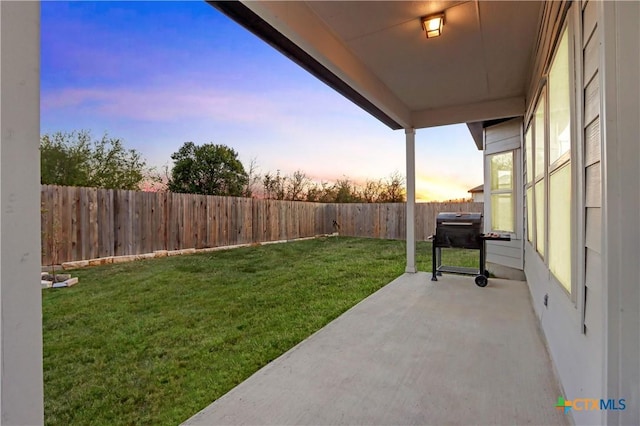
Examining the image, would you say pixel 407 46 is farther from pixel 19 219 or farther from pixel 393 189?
pixel 393 189

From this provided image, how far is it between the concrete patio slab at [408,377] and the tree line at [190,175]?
366cm

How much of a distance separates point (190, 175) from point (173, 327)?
765 centimetres

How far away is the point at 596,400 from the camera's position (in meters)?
1.21

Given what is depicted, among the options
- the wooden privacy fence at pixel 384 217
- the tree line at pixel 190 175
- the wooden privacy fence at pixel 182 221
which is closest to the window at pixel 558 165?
the tree line at pixel 190 175

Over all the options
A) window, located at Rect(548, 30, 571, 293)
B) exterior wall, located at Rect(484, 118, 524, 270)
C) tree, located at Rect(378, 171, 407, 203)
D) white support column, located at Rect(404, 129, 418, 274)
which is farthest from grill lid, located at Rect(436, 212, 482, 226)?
tree, located at Rect(378, 171, 407, 203)

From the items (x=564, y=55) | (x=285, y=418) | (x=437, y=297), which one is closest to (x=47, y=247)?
(x=285, y=418)

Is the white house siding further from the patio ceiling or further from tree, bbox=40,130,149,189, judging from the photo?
tree, bbox=40,130,149,189

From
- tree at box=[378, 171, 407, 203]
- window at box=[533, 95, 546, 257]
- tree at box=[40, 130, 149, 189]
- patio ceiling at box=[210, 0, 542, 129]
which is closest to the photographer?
patio ceiling at box=[210, 0, 542, 129]

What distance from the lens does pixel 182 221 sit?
300 inches

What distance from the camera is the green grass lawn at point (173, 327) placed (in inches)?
76.6

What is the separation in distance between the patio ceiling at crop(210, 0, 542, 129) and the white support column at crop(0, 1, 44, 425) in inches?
61.0

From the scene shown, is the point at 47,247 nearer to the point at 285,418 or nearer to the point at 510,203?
the point at 285,418

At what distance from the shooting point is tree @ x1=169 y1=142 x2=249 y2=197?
31.7ft

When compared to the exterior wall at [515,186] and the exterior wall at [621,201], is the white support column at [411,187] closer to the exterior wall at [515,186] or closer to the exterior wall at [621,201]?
the exterior wall at [515,186]
